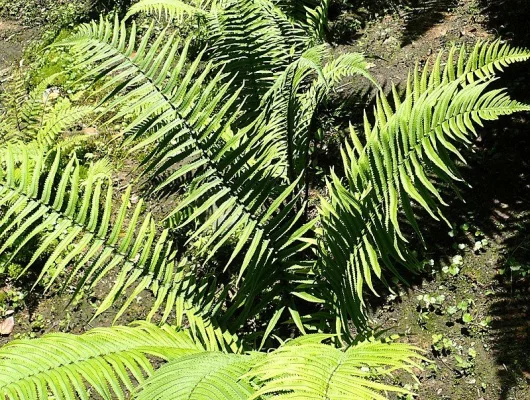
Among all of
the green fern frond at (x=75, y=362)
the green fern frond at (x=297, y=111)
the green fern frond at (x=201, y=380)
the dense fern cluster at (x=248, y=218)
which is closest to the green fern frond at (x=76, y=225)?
the dense fern cluster at (x=248, y=218)

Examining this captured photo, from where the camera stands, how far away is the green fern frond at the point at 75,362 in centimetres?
153

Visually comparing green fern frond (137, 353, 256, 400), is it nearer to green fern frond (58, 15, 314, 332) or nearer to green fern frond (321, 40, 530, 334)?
green fern frond (58, 15, 314, 332)

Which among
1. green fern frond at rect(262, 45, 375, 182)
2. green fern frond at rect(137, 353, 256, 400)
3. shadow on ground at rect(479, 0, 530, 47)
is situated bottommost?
green fern frond at rect(137, 353, 256, 400)

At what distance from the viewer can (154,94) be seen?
2.08 m

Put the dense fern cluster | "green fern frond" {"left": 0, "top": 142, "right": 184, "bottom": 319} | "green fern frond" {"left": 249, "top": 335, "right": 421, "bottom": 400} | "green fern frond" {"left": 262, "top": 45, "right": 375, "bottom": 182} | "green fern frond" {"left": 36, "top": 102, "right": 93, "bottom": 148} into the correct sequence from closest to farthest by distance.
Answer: "green fern frond" {"left": 249, "top": 335, "right": 421, "bottom": 400} < the dense fern cluster < "green fern frond" {"left": 0, "top": 142, "right": 184, "bottom": 319} < "green fern frond" {"left": 262, "top": 45, "right": 375, "bottom": 182} < "green fern frond" {"left": 36, "top": 102, "right": 93, "bottom": 148}

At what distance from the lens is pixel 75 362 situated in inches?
66.1

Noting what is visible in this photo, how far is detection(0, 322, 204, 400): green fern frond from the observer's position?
1.53 m

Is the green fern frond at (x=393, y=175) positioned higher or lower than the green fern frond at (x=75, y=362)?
higher

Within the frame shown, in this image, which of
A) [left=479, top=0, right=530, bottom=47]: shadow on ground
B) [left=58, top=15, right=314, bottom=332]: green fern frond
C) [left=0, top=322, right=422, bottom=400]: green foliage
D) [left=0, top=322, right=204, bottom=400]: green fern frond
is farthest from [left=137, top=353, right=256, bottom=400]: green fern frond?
[left=479, top=0, right=530, bottom=47]: shadow on ground

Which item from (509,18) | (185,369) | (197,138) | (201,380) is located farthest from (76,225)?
(509,18)

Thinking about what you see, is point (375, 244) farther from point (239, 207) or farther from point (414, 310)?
point (414, 310)

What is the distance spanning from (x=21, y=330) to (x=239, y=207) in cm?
154

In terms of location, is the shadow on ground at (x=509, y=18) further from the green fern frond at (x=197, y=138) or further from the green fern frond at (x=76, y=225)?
the green fern frond at (x=76, y=225)

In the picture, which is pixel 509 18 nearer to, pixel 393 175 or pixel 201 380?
pixel 393 175
